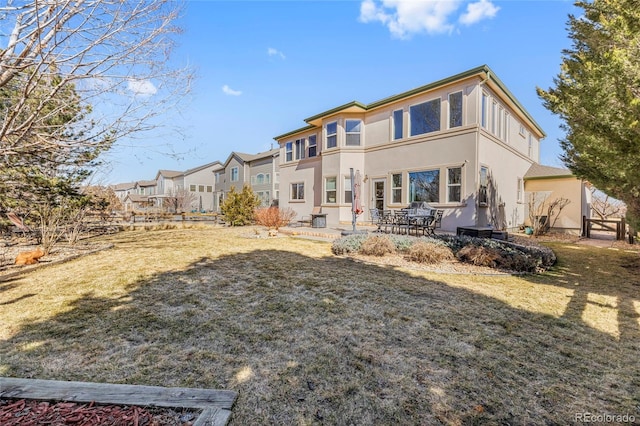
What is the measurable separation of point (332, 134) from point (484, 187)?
876cm

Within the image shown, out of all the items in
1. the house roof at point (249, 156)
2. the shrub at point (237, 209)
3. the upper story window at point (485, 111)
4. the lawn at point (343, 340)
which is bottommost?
the lawn at point (343, 340)

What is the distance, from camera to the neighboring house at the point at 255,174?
106 ft

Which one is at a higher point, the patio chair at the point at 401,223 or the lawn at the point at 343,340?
the patio chair at the point at 401,223

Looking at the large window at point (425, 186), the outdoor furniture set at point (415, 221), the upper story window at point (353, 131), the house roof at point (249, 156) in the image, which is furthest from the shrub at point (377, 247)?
the house roof at point (249, 156)

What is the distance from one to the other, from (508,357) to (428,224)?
27.4 feet

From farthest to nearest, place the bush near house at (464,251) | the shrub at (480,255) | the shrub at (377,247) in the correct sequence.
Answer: the shrub at (377,247)
the shrub at (480,255)
the bush near house at (464,251)

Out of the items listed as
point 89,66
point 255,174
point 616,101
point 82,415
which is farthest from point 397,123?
point 255,174

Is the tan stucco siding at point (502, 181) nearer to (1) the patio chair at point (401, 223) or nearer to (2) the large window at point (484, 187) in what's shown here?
(2) the large window at point (484, 187)

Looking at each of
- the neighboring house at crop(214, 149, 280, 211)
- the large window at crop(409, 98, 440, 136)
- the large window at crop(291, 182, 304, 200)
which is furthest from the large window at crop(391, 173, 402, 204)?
the neighboring house at crop(214, 149, 280, 211)

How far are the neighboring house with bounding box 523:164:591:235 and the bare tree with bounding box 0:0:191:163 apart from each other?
58.5 feet

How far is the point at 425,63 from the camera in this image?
14.0 meters

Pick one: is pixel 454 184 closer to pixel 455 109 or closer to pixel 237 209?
pixel 455 109

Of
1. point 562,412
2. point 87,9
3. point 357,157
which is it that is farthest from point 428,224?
point 87,9

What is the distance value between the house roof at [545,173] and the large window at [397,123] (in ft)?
27.3
